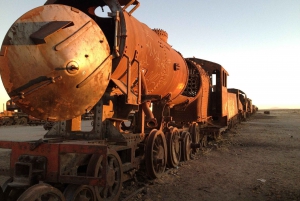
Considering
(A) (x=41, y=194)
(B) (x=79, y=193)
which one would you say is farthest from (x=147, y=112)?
(A) (x=41, y=194)

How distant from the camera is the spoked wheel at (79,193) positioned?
330 centimetres

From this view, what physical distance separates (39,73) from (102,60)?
83 cm

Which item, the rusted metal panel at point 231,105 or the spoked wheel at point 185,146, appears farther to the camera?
the rusted metal panel at point 231,105

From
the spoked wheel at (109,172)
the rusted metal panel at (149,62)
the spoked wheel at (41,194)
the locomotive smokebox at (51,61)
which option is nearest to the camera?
the spoked wheel at (41,194)

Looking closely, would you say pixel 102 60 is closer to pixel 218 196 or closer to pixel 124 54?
pixel 124 54

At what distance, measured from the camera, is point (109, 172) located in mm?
3486

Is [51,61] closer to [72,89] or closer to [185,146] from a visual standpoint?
[72,89]

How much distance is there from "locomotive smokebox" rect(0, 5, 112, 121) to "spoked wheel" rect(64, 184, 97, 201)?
931 mm

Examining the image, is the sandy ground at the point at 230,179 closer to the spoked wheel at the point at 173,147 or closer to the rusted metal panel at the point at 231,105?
the spoked wheel at the point at 173,147

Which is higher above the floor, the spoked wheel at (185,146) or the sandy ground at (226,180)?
the spoked wheel at (185,146)

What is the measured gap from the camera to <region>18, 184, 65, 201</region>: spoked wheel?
272 centimetres

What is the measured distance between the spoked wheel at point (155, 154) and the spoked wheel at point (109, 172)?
1398mm

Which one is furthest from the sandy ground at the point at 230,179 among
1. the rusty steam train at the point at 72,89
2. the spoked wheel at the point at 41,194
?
the spoked wheel at the point at 41,194

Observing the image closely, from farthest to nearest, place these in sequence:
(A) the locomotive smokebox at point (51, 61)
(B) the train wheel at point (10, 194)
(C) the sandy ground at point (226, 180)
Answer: (C) the sandy ground at point (226, 180) → (B) the train wheel at point (10, 194) → (A) the locomotive smokebox at point (51, 61)
